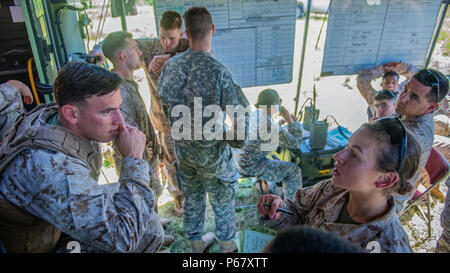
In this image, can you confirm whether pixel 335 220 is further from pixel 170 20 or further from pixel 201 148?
pixel 170 20

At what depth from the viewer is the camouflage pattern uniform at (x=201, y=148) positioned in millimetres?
2357

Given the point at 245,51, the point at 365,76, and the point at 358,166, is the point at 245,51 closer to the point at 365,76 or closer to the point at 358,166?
the point at 365,76

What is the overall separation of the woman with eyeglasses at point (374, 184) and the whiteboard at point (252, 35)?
246 centimetres

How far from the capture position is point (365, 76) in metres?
3.91

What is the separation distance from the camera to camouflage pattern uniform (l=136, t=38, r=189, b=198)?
3.39 m

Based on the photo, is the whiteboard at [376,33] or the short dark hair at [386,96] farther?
the whiteboard at [376,33]

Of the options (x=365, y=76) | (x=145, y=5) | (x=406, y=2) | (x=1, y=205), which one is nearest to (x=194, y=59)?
(x=1, y=205)

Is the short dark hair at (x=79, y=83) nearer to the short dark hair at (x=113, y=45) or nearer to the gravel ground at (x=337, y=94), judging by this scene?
the short dark hair at (x=113, y=45)

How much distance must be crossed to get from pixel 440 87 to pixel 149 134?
263 cm

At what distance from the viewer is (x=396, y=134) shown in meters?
1.35

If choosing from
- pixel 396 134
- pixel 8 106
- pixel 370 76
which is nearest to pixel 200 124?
pixel 8 106

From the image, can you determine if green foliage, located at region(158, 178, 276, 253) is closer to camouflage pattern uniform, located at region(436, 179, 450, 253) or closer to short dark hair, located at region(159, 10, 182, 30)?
camouflage pattern uniform, located at region(436, 179, 450, 253)

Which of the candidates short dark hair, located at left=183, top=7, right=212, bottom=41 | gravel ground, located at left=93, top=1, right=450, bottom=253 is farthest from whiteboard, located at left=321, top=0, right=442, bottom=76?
short dark hair, located at left=183, top=7, right=212, bottom=41

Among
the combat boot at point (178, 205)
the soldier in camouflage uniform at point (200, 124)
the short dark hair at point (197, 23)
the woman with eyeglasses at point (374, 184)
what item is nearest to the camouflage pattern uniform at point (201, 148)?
the soldier in camouflage uniform at point (200, 124)
